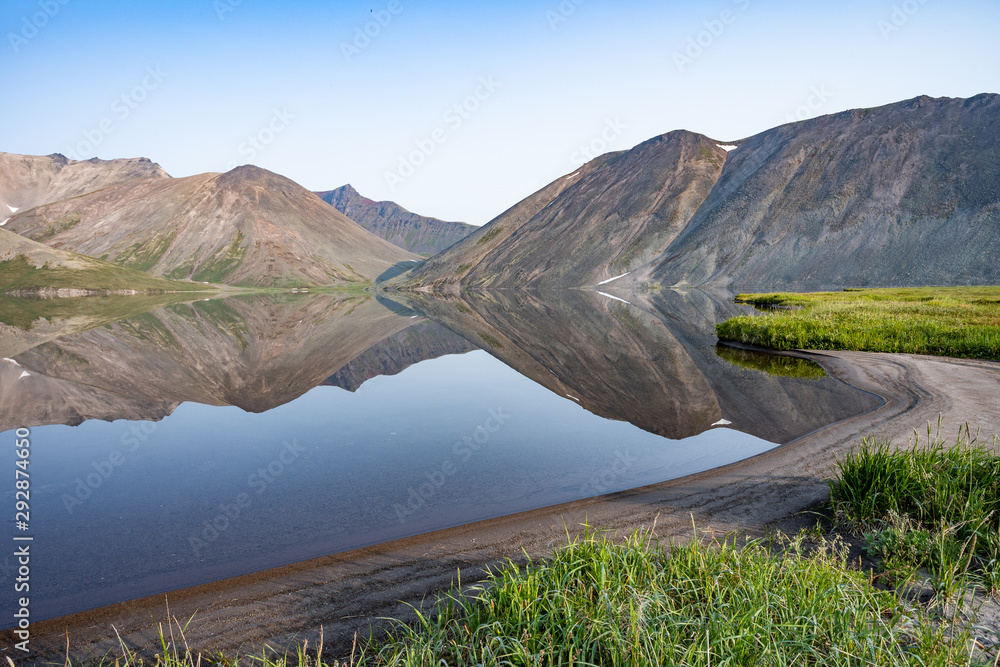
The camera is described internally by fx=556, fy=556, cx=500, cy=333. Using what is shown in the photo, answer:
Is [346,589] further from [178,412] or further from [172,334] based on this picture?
[172,334]

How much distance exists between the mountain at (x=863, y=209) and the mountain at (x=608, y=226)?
1098cm

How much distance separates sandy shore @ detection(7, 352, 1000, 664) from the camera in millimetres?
6938

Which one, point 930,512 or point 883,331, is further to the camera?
point 883,331

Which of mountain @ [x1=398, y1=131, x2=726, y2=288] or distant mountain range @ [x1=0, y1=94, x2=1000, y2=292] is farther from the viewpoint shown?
mountain @ [x1=398, y1=131, x2=726, y2=288]

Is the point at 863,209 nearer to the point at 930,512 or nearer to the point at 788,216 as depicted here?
the point at 788,216

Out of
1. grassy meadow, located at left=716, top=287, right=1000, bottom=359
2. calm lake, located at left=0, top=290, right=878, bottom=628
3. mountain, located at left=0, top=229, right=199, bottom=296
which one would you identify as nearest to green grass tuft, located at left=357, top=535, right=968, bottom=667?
calm lake, located at left=0, top=290, right=878, bottom=628

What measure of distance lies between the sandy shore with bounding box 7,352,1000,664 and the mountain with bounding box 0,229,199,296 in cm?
17220

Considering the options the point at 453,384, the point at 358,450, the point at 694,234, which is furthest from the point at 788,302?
the point at 694,234

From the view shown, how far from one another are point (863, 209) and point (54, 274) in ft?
670

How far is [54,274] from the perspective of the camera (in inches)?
6004

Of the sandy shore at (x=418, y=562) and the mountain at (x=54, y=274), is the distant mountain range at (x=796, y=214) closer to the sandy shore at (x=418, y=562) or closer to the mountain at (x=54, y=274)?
the mountain at (x=54, y=274)

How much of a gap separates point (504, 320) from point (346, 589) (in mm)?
51678

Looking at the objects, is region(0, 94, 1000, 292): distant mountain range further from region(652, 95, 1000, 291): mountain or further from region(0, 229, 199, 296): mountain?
region(0, 229, 199, 296): mountain

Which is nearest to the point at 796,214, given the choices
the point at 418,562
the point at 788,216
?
the point at 788,216
